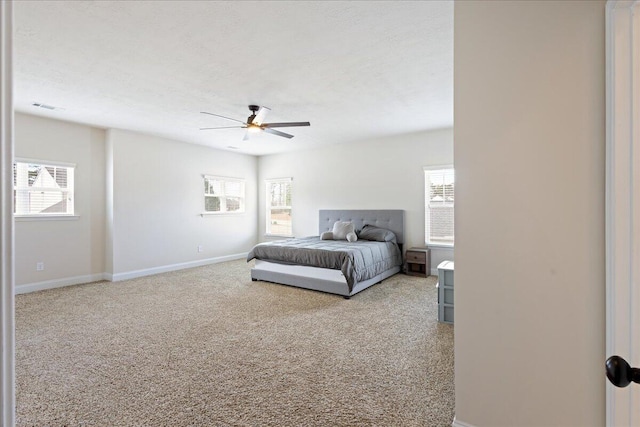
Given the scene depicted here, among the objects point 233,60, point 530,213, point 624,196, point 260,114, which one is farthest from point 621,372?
point 260,114

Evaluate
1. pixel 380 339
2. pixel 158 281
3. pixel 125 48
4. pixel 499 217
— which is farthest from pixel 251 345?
pixel 158 281

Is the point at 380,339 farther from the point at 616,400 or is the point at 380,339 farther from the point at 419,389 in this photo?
the point at 616,400

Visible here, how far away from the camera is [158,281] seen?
208 inches

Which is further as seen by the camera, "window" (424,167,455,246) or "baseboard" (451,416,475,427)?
"window" (424,167,455,246)

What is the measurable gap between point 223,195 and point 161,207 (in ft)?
5.06

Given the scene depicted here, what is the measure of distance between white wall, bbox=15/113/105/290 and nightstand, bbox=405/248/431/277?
17.8ft

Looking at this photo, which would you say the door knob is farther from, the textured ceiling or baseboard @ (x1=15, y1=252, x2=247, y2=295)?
baseboard @ (x1=15, y1=252, x2=247, y2=295)

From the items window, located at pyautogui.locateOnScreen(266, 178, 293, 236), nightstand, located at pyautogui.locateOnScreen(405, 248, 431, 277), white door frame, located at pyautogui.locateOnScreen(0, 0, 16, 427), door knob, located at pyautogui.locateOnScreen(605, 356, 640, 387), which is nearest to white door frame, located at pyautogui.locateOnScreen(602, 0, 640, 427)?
door knob, located at pyautogui.locateOnScreen(605, 356, 640, 387)

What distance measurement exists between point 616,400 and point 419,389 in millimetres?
1270

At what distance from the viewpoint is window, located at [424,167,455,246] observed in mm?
5484

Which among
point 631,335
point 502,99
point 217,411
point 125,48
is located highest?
point 125,48

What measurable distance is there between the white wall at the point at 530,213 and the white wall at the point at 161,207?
561cm

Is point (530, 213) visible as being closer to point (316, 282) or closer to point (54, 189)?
point (316, 282)

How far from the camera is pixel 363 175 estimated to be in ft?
21.0
